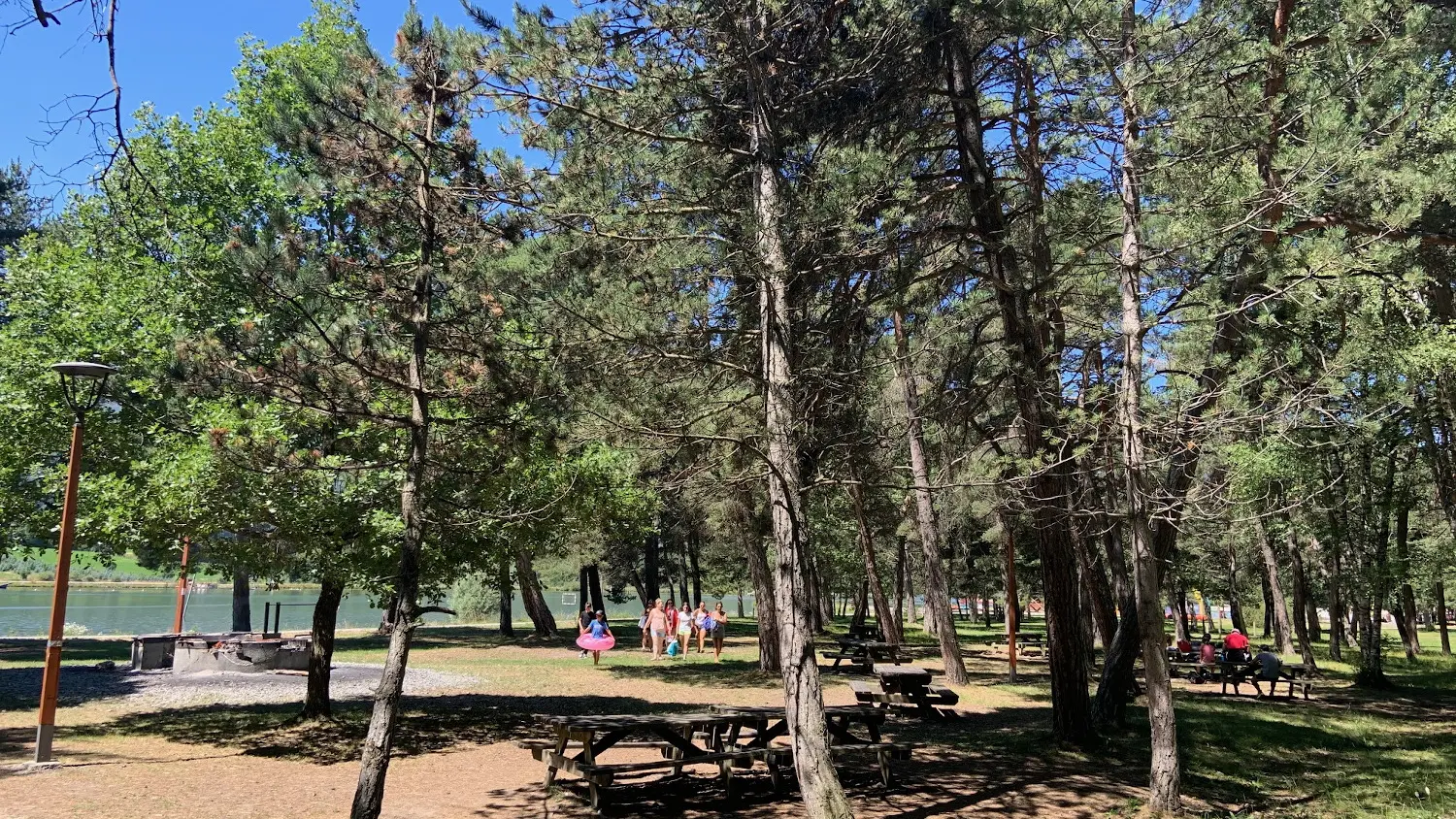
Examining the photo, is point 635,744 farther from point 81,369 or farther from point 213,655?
point 213,655

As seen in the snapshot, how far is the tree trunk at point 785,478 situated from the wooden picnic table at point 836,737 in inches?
42.5

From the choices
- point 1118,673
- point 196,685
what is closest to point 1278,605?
point 1118,673

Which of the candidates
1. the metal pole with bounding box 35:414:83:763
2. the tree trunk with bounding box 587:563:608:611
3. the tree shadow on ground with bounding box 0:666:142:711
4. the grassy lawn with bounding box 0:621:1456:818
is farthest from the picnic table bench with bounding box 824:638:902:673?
the tree trunk with bounding box 587:563:608:611

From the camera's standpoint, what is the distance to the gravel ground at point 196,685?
14312 mm

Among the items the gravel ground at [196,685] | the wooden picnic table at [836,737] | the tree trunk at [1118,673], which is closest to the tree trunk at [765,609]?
the gravel ground at [196,685]

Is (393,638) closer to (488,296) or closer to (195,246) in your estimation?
(488,296)

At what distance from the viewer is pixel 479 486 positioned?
939 cm

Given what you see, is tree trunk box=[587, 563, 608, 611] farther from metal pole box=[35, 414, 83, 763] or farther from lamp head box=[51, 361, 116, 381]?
lamp head box=[51, 361, 116, 381]

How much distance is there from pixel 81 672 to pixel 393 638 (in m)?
15.6

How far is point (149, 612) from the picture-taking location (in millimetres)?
56469

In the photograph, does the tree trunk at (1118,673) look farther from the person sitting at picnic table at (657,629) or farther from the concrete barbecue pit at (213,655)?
the concrete barbecue pit at (213,655)

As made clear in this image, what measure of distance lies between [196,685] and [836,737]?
13100 millimetres

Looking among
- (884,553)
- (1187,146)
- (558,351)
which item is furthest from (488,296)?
(884,553)

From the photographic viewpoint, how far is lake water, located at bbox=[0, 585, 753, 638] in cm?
4071
